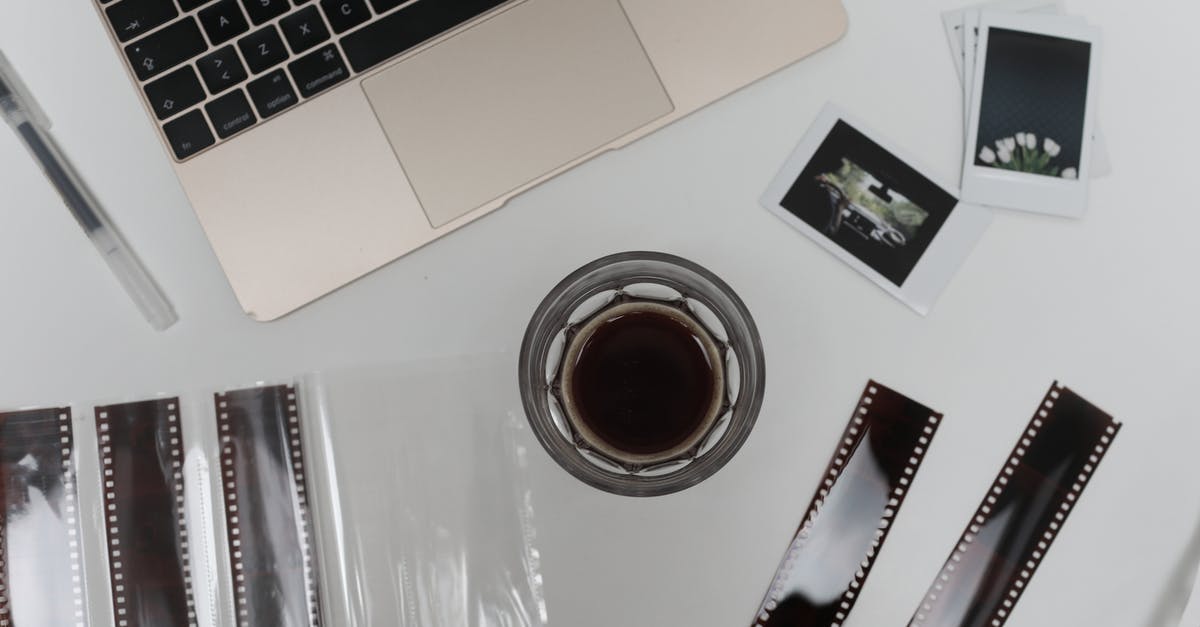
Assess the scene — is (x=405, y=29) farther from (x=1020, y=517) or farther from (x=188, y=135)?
(x=1020, y=517)

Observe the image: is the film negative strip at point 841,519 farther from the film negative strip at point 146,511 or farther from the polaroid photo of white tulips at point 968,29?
the film negative strip at point 146,511

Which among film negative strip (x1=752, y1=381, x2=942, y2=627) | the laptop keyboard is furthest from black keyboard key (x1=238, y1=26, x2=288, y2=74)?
film negative strip (x1=752, y1=381, x2=942, y2=627)

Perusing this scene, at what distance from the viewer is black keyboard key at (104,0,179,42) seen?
24.5 inches

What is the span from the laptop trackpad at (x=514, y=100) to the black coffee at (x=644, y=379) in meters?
0.14

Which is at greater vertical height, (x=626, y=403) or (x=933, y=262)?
(x=933, y=262)

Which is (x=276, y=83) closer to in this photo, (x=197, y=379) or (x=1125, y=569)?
(x=197, y=379)

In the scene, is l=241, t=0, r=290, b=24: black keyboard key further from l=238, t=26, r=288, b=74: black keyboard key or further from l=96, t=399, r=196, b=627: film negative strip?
l=96, t=399, r=196, b=627: film negative strip

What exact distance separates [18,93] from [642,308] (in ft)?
1.69

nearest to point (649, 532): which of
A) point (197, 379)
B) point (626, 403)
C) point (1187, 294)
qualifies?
point (626, 403)

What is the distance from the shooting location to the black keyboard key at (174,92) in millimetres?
625

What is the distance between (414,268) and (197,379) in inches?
7.7

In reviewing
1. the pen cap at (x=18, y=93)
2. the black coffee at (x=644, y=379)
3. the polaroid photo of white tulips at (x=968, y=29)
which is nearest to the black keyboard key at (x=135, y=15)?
the pen cap at (x=18, y=93)

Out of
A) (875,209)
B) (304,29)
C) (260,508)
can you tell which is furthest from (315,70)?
(875,209)

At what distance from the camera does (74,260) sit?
68 cm
